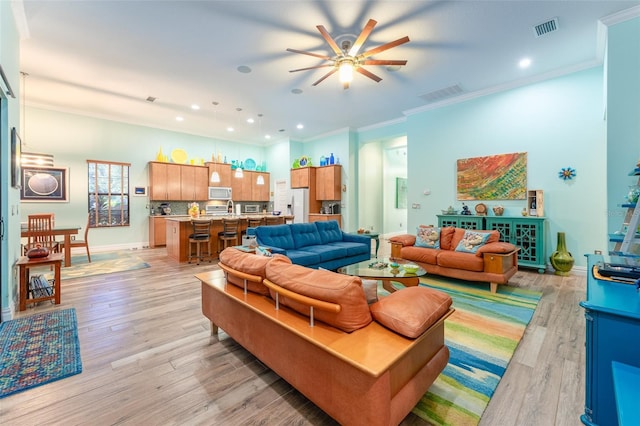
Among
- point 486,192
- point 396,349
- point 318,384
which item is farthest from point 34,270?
point 486,192

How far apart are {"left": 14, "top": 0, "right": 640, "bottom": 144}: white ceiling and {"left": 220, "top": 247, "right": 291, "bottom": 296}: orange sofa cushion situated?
2.82 m

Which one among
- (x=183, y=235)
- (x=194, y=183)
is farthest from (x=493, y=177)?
(x=194, y=183)

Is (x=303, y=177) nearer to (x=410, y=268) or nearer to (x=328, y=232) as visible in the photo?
(x=328, y=232)

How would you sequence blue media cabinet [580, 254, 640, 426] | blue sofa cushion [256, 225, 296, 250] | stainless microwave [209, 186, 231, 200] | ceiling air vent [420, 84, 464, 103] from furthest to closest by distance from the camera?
stainless microwave [209, 186, 231, 200], ceiling air vent [420, 84, 464, 103], blue sofa cushion [256, 225, 296, 250], blue media cabinet [580, 254, 640, 426]

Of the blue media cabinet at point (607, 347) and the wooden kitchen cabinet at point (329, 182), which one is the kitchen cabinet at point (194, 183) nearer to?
the wooden kitchen cabinet at point (329, 182)

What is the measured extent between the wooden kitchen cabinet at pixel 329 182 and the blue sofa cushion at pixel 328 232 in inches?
112

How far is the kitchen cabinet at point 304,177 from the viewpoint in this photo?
859cm

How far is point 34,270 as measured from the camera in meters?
5.06

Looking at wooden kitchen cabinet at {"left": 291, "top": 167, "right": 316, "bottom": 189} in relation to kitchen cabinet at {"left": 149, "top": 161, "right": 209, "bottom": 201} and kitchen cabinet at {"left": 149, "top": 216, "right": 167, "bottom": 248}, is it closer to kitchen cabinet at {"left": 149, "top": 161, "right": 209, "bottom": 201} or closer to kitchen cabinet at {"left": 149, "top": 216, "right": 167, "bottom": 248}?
kitchen cabinet at {"left": 149, "top": 161, "right": 209, "bottom": 201}

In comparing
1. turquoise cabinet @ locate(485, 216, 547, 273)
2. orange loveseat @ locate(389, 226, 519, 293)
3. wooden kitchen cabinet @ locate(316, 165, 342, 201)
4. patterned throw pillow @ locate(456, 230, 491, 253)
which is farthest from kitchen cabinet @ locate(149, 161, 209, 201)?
turquoise cabinet @ locate(485, 216, 547, 273)

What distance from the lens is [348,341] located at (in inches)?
54.0

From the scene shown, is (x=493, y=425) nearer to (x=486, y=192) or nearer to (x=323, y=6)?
(x=323, y=6)

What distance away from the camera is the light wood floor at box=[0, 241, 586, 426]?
162cm

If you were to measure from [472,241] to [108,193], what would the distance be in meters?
8.71
